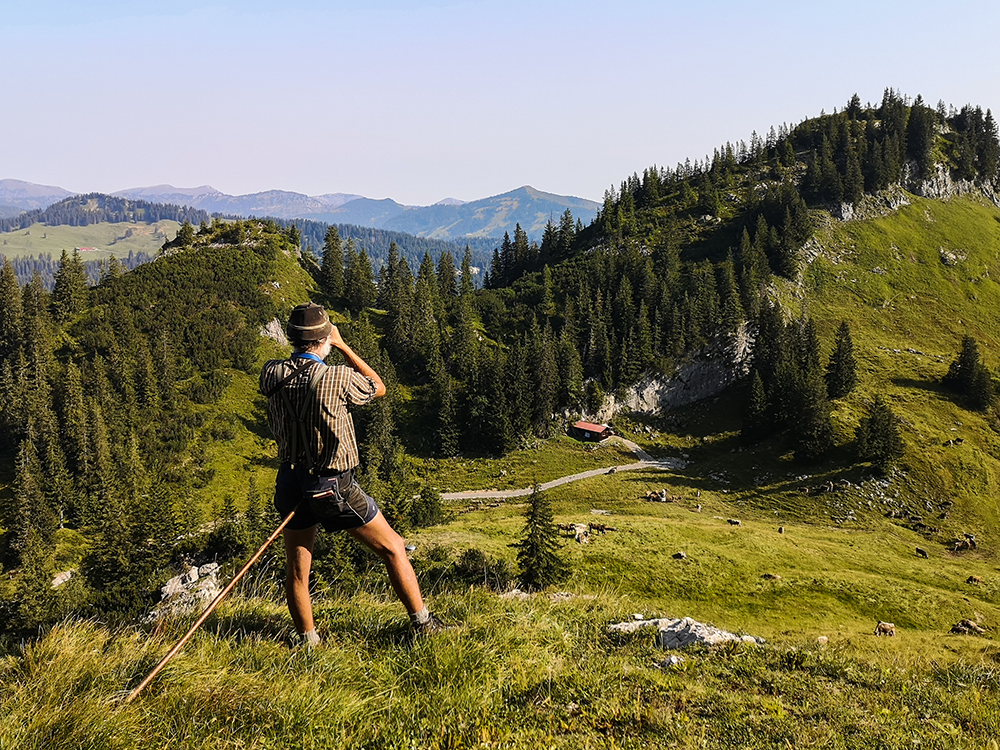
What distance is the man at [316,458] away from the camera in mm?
6172

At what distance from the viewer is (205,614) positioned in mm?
5266

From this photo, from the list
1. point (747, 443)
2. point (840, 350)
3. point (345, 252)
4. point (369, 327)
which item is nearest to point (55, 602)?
point (369, 327)

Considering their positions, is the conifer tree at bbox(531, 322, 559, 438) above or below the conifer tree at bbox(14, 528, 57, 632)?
above

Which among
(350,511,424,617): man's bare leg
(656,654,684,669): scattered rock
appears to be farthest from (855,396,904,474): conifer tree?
(350,511,424,617): man's bare leg

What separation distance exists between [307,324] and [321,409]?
3.62 ft

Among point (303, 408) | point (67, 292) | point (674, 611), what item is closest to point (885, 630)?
point (674, 611)

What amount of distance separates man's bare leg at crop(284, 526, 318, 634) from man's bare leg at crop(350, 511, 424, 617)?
0.67 m

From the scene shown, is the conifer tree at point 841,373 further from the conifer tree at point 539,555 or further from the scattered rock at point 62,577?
the scattered rock at point 62,577

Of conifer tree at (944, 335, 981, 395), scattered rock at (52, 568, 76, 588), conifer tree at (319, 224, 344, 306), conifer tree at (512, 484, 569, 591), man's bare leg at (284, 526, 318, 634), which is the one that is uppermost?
conifer tree at (319, 224, 344, 306)

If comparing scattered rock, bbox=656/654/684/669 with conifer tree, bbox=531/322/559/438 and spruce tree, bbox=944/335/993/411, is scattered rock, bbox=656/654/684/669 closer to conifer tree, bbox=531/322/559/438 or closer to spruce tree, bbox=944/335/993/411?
conifer tree, bbox=531/322/559/438

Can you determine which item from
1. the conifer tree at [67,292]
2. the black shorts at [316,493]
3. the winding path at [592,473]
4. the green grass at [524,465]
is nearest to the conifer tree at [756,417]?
the winding path at [592,473]

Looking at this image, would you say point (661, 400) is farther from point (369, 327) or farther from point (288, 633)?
point (288, 633)

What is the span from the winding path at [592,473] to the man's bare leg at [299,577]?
2914 inches

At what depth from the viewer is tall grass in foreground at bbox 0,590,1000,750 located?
449cm
